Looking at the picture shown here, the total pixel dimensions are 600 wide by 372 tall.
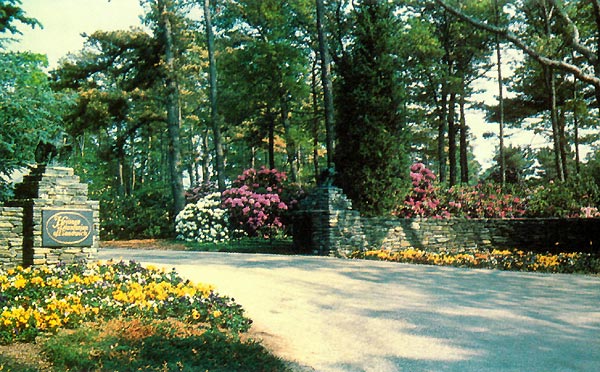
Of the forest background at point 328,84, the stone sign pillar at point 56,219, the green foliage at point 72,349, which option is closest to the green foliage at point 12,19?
the forest background at point 328,84

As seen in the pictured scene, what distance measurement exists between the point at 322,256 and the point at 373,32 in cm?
620

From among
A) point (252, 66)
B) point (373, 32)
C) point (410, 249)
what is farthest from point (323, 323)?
point (252, 66)

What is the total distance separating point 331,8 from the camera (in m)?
24.7

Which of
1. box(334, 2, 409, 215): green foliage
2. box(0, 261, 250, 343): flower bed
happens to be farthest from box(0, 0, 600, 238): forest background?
box(0, 261, 250, 343): flower bed

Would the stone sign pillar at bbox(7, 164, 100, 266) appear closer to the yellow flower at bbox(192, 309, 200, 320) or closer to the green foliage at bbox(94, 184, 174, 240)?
the yellow flower at bbox(192, 309, 200, 320)

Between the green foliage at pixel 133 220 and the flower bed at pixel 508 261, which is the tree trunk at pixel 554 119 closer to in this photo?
the flower bed at pixel 508 261

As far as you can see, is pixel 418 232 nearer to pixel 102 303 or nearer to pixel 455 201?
pixel 455 201

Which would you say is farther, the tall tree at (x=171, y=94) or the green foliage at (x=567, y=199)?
the tall tree at (x=171, y=94)

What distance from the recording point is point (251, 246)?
15414 millimetres

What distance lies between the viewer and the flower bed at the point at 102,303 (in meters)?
5.28

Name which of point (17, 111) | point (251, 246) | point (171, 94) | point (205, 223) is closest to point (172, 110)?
point (171, 94)

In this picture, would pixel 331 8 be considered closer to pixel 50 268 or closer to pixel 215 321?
pixel 50 268

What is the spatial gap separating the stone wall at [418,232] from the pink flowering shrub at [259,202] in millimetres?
1540

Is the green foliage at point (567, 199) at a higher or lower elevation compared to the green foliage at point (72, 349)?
higher
